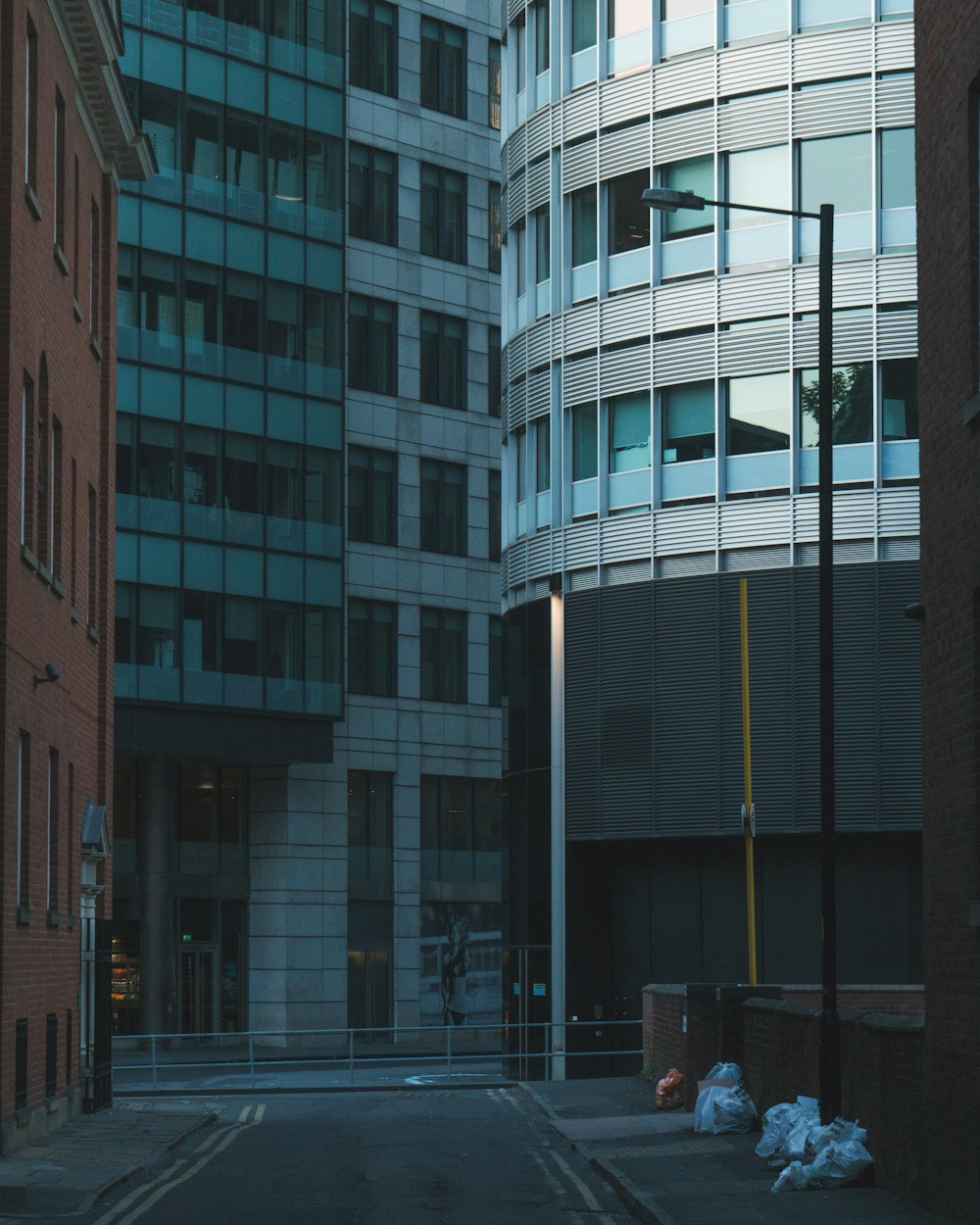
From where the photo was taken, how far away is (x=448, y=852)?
5675 cm

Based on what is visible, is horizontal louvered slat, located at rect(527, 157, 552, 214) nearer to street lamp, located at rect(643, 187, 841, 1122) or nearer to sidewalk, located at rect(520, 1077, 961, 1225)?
sidewalk, located at rect(520, 1077, 961, 1225)

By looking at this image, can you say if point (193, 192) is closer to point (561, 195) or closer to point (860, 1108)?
point (561, 195)

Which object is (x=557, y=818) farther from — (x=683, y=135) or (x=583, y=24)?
(x=583, y=24)

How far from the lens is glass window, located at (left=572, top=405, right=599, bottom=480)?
4041 centimetres

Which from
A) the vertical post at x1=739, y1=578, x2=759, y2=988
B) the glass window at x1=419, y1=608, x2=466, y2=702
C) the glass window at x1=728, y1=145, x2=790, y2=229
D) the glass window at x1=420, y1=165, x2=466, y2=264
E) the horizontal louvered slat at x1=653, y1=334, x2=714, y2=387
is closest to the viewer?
the vertical post at x1=739, y1=578, x2=759, y2=988

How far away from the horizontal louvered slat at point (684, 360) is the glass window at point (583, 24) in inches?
269

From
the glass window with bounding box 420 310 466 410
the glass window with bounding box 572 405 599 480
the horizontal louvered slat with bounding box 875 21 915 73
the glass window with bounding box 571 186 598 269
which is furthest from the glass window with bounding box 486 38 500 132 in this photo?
the horizontal louvered slat with bounding box 875 21 915 73

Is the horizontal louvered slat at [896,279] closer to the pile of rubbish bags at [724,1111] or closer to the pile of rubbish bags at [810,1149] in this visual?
the pile of rubbish bags at [724,1111]

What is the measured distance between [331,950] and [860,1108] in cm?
3569

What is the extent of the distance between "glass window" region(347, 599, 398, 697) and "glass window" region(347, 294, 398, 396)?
588 cm

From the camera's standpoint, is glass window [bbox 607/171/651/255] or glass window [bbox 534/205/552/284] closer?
glass window [bbox 607/171/651/255]

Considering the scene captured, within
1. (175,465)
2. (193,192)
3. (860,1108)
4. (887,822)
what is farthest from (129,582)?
(860,1108)

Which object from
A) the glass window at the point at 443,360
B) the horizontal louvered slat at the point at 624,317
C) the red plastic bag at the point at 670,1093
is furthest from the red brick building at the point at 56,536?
the glass window at the point at 443,360

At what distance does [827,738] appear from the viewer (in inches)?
773
